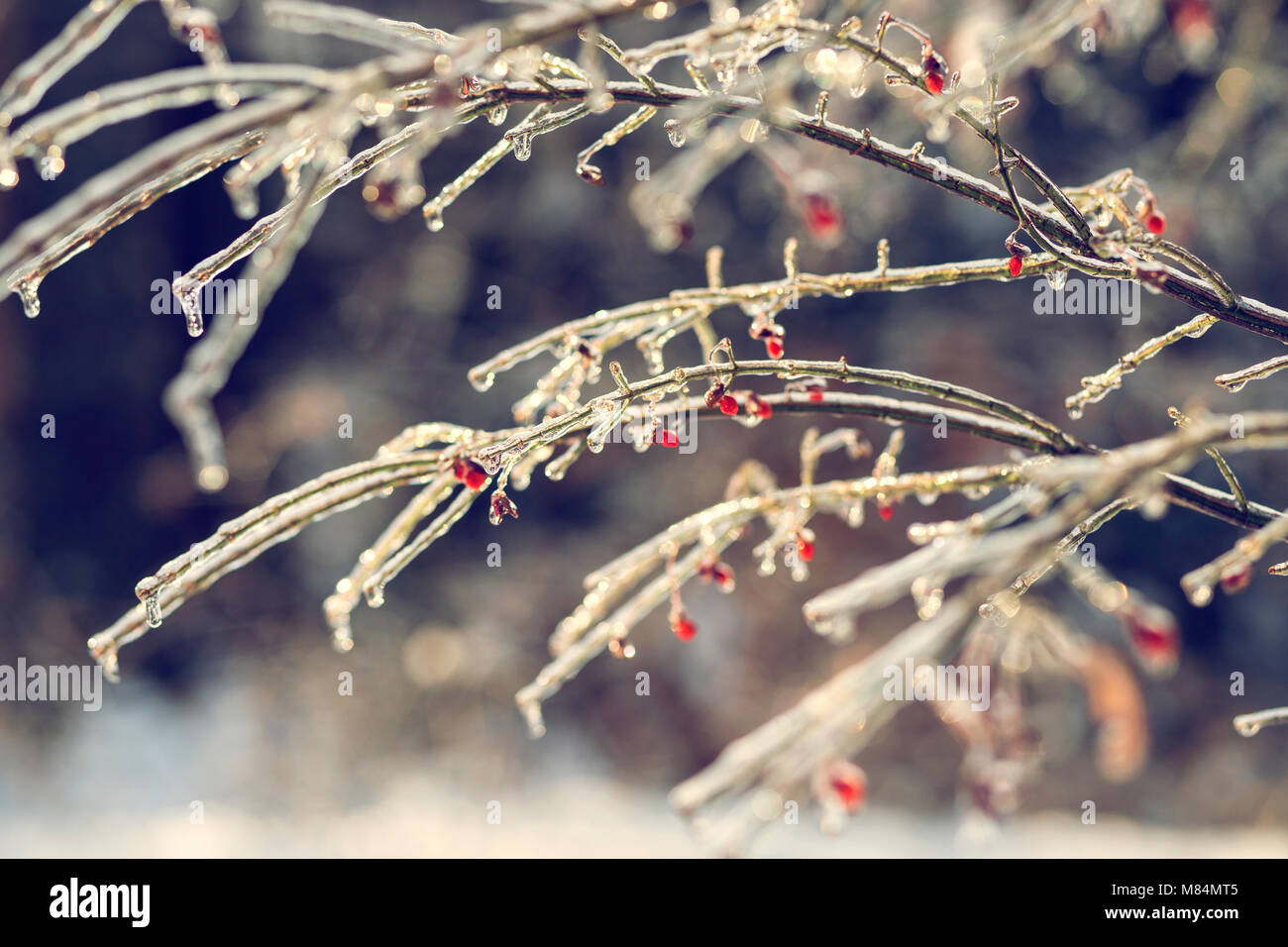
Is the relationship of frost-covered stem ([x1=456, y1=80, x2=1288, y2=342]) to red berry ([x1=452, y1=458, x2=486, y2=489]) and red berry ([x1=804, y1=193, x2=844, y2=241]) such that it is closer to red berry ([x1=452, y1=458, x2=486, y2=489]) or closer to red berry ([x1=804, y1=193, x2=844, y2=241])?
red berry ([x1=804, y1=193, x2=844, y2=241])

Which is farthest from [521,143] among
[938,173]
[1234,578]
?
[1234,578]

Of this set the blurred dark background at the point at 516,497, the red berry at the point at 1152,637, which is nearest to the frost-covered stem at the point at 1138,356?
the red berry at the point at 1152,637

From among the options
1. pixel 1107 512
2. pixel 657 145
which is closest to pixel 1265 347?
pixel 657 145

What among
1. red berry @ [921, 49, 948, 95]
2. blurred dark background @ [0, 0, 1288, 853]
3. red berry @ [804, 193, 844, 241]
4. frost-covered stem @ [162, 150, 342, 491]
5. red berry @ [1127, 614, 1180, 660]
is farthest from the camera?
blurred dark background @ [0, 0, 1288, 853]

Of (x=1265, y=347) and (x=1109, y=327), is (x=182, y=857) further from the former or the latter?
(x=1265, y=347)

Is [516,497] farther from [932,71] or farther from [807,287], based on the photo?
[932,71]

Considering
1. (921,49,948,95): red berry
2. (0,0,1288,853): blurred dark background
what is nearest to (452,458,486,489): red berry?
(921,49,948,95): red berry
